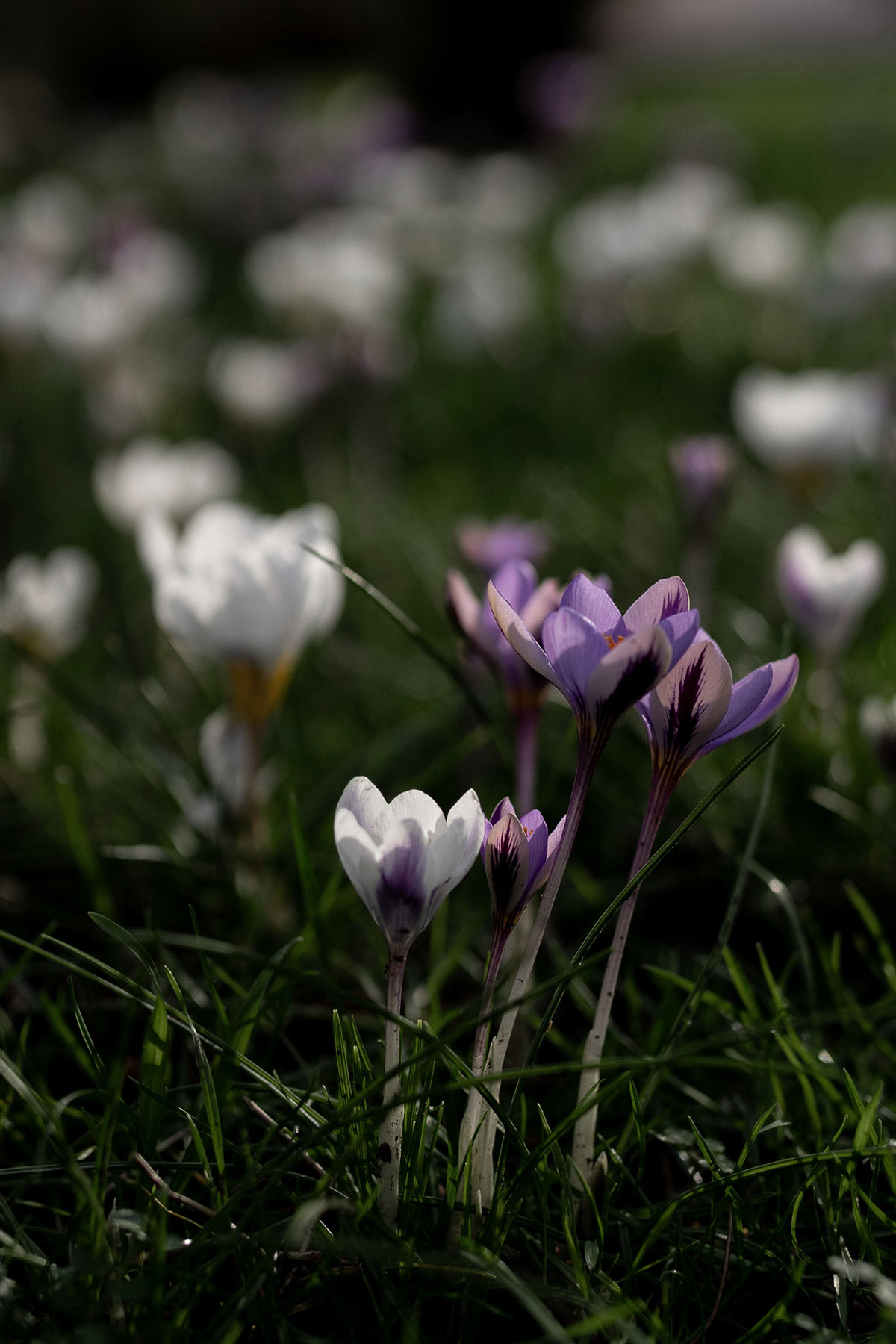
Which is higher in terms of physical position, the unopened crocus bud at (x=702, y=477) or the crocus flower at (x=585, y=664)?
the crocus flower at (x=585, y=664)

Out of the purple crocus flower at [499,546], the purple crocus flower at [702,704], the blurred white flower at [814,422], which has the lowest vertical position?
the blurred white flower at [814,422]

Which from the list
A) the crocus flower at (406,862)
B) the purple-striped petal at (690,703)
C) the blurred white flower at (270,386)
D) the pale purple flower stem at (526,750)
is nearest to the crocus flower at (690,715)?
the purple-striped petal at (690,703)

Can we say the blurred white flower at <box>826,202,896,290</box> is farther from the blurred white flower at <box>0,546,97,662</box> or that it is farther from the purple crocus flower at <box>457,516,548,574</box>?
the blurred white flower at <box>0,546,97,662</box>

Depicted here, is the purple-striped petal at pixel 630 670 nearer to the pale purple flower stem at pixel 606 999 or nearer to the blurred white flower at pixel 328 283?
the pale purple flower stem at pixel 606 999

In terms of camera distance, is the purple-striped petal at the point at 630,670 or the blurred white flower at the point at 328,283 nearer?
the purple-striped petal at the point at 630,670

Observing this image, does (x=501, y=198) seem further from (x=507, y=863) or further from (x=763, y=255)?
(x=507, y=863)

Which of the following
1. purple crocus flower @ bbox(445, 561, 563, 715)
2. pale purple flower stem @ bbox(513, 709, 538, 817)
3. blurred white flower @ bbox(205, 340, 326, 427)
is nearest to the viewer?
purple crocus flower @ bbox(445, 561, 563, 715)

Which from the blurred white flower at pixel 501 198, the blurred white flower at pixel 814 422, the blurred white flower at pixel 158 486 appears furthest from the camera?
the blurred white flower at pixel 501 198

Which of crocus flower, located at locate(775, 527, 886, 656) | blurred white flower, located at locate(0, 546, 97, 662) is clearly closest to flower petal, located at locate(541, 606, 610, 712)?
crocus flower, located at locate(775, 527, 886, 656)
